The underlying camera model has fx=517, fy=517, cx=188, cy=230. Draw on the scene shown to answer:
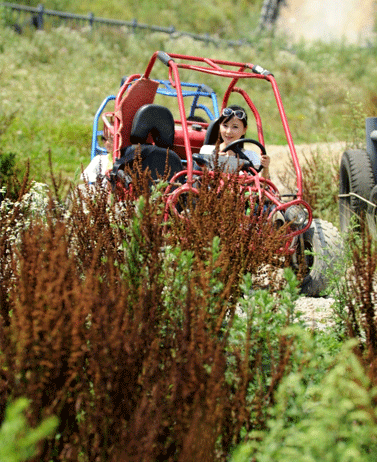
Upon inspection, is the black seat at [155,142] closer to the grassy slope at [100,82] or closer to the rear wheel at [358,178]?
the rear wheel at [358,178]

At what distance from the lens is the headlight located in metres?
3.48

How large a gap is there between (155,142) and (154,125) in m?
0.18

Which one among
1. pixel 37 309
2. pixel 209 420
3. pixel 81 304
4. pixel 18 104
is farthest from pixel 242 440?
pixel 18 104

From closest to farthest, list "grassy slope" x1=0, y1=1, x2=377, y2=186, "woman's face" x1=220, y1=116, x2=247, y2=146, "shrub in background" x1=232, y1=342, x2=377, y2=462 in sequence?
"shrub in background" x1=232, y1=342, x2=377, y2=462
"woman's face" x1=220, y1=116, x2=247, y2=146
"grassy slope" x1=0, y1=1, x2=377, y2=186

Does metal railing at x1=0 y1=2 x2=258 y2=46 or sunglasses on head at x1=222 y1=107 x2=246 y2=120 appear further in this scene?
metal railing at x1=0 y1=2 x2=258 y2=46

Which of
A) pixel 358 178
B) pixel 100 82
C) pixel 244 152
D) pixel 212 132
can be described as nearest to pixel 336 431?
pixel 358 178

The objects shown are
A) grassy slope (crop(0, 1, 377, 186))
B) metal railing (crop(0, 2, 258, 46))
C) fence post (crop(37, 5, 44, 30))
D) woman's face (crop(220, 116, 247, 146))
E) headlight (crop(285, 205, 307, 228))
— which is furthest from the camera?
fence post (crop(37, 5, 44, 30))

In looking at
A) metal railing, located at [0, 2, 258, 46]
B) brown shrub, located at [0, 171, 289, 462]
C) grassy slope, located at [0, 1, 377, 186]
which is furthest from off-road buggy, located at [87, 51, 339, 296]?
metal railing, located at [0, 2, 258, 46]

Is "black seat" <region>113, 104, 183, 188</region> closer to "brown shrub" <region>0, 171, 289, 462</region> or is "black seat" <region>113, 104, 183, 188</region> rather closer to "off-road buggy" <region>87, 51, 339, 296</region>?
"off-road buggy" <region>87, 51, 339, 296</region>

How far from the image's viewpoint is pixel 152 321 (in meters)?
1.85

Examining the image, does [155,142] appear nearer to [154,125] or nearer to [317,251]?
[154,125]

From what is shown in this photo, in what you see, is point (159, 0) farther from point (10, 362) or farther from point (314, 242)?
point (10, 362)

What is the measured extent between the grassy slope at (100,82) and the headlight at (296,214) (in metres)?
3.57

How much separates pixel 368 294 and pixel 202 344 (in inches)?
27.8
